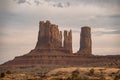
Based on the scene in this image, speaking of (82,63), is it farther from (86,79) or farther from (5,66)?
(86,79)

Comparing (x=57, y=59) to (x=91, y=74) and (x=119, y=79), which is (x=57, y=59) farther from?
(x=119, y=79)

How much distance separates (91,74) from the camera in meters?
115

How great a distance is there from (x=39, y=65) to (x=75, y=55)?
1684 cm

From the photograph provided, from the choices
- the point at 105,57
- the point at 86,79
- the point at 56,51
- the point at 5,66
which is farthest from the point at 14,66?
the point at 86,79

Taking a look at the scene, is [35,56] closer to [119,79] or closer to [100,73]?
[100,73]

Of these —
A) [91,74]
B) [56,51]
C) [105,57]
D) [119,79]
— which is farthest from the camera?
[56,51]

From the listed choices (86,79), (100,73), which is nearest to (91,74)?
(100,73)

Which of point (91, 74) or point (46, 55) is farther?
point (46, 55)

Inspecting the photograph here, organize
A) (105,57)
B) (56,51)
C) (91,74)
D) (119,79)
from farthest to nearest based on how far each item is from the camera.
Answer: (56,51)
(105,57)
(91,74)
(119,79)

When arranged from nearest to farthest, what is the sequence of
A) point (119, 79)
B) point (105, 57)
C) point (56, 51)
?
1. point (119, 79)
2. point (105, 57)
3. point (56, 51)

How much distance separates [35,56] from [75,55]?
48.5 ft

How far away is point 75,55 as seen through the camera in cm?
19400

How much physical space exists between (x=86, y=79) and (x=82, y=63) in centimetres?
8737

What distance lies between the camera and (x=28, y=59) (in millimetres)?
190250
